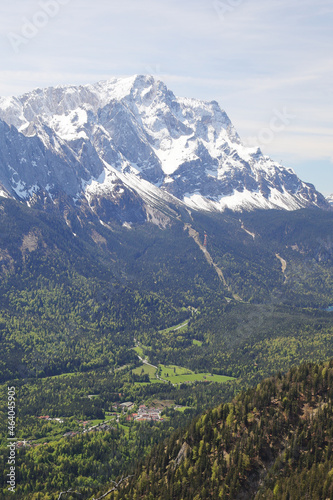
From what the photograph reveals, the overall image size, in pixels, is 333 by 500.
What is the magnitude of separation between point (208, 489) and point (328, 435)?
33.4 meters

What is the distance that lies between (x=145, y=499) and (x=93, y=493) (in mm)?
27790

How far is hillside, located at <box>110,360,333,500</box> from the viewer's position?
128 meters

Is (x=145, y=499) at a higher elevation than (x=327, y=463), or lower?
lower

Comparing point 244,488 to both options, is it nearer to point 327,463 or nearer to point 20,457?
point 327,463

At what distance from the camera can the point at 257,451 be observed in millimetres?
137750

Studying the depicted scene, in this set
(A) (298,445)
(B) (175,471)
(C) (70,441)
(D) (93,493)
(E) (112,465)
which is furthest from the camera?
(C) (70,441)

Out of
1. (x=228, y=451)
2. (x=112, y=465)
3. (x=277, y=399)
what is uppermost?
(x=277, y=399)

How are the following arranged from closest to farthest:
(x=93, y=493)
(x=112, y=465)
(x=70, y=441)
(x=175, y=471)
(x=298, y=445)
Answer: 1. (x=298, y=445)
2. (x=175, y=471)
3. (x=93, y=493)
4. (x=112, y=465)
5. (x=70, y=441)

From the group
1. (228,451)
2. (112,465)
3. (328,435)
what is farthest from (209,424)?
(112,465)

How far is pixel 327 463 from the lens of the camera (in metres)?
126

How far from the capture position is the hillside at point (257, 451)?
421 ft

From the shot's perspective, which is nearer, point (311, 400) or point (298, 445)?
point (298, 445)

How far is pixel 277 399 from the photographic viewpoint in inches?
5930

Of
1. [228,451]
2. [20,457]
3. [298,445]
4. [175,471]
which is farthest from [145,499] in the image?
[20,457]
